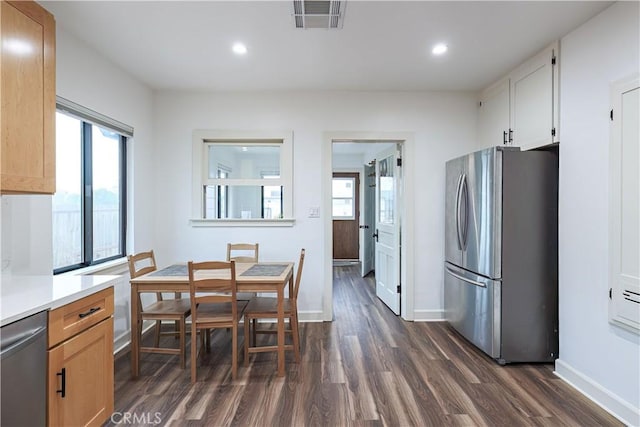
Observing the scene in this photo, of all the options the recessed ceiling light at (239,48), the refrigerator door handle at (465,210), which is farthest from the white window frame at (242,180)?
the refrigerator door handle at (465,210)

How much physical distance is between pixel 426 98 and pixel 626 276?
8.28 feet

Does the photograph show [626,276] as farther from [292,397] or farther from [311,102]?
[311,102]

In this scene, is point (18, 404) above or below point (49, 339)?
below

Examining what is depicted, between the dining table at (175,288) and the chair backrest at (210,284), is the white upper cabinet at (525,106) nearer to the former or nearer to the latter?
the dining table at (175,288)

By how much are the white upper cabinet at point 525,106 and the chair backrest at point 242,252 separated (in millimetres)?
2786

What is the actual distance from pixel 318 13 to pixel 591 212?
7.63ft

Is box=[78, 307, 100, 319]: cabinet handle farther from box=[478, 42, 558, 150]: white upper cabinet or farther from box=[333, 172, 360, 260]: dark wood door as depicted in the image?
box=[333, 172, 360, 260]: dark wood door

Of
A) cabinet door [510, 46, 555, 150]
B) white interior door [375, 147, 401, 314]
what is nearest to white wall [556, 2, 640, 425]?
cabinet door [510, 46, 555, 150]

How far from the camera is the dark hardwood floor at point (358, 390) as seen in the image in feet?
6.56

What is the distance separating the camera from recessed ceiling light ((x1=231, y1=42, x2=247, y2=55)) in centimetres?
260

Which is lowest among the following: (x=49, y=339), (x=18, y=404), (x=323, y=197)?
(x=18, y=404)

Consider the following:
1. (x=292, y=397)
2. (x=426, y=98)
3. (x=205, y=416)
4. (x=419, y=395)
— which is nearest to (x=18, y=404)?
(x=205, y=416)

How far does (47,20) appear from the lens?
1828 millimetres

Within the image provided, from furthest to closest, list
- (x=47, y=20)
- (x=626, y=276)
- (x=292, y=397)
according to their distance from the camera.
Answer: (x=292, y=397) < (x=626, y=276) < (x=47, y=20)
